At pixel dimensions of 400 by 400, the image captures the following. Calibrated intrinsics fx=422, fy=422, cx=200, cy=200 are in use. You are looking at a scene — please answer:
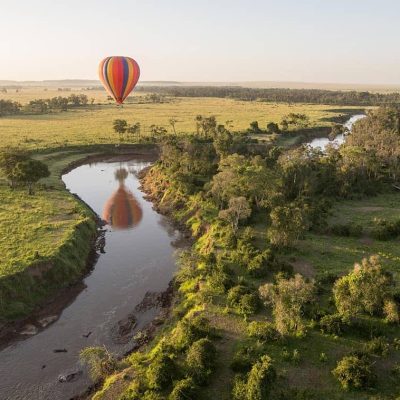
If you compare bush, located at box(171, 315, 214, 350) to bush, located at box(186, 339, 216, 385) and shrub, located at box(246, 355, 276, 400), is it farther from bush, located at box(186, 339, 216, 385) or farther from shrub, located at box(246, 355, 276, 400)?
shrub, located at box(246, 355, 276, 400)

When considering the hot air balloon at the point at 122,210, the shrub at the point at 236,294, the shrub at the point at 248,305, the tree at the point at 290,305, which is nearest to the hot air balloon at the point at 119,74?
the hot air balloon at the point at 122,210

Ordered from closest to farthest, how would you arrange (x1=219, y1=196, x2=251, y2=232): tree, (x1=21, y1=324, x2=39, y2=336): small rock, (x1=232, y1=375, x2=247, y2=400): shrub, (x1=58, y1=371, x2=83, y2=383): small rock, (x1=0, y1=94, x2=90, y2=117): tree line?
(x1=232, y1=375, x2=247, y2=400): shrub
(x1=58, y1=371, x2=83, y2=383): small rock
(x1=21, y1=324, x2=39, y2=336): small rock
(x1=219, y1=196, x2=251, y2=232): tree
(x1=0, y1=94, x2=90, y2=117): tree line

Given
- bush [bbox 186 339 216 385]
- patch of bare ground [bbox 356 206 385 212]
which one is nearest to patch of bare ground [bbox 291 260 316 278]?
bush [bbox 186 339 216 385]

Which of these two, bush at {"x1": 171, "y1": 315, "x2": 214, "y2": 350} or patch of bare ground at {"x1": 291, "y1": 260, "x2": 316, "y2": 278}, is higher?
patch of bare ground at {"x1": 291, "y1": 260, "x2": 316, "y2": 278}

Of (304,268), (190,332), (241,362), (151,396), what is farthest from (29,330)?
(304,268)

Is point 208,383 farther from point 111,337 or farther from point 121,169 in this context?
point 121,169

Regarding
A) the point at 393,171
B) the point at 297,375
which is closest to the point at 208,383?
the point at 297,375

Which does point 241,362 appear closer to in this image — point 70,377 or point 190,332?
point 190,332
